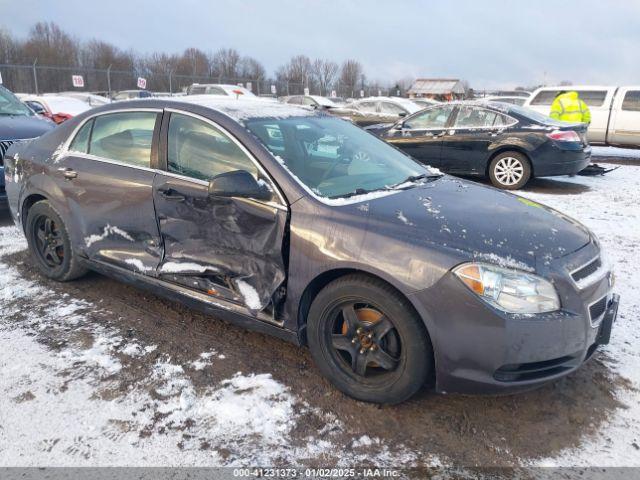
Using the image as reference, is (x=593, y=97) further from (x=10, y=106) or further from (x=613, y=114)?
(x=10, y=106)

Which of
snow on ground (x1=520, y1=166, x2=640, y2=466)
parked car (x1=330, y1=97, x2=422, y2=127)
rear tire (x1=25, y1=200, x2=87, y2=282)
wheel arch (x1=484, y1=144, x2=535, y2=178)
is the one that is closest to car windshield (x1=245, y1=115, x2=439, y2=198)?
snow on ground (x1=520, y1=166, x2=640, y2=466)

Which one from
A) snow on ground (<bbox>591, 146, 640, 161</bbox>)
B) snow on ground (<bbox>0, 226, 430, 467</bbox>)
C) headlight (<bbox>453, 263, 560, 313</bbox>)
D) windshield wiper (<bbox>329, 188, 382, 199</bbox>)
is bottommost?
snow on ground (<bbox>0, 226, 430, 467</bbox>)

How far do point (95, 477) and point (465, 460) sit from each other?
170cm

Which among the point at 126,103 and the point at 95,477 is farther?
the point at 126,103

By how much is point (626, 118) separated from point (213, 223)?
41.0ft

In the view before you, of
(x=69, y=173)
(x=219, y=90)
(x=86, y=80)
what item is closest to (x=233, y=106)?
(x=69, y=173)

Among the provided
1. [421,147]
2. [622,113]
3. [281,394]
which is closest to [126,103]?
[281,394]

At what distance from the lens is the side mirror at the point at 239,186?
2.91 meters

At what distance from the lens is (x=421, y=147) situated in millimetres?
9219

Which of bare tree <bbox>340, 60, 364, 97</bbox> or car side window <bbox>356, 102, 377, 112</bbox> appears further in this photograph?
bare tree <bbox>340, 60, 364, 97</bbox>

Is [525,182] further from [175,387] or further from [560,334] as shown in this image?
[175,387]

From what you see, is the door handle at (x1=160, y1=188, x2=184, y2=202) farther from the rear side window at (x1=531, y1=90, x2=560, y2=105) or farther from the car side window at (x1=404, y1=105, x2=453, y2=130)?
the rear side window at (x1=531, y1=90, x2=560, y2=105)

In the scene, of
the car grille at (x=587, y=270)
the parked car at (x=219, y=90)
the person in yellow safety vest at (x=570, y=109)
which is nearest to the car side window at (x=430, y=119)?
the person in yellow safety vest at (x=570, y=109)

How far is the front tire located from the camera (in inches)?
101
